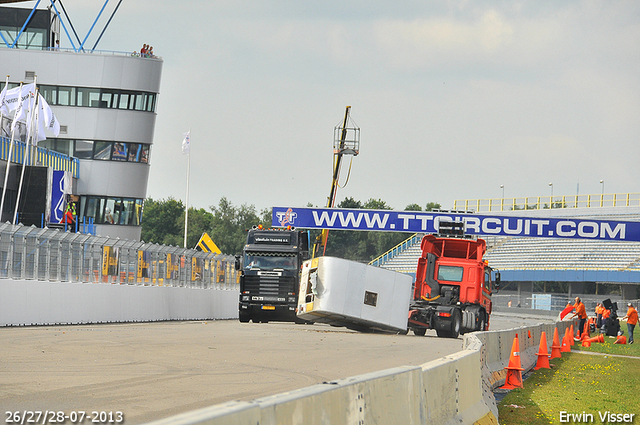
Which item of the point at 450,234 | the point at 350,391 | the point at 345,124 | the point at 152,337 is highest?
the point at 345,124

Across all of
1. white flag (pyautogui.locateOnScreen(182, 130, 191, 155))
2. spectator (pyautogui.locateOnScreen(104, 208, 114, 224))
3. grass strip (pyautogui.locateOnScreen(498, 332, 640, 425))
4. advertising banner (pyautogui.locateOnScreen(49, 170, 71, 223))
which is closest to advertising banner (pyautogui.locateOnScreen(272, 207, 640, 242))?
white flag (pyautogui.locateOnScreen(182, 130, 191, 155))

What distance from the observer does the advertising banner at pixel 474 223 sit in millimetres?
50062

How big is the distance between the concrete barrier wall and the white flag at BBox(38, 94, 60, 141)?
57.0 feet

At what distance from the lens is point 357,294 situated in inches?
1079

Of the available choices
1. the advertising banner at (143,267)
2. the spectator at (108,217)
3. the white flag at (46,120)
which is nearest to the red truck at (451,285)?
the advertising banner at (143,267)

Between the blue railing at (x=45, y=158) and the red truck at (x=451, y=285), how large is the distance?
91.7 ft

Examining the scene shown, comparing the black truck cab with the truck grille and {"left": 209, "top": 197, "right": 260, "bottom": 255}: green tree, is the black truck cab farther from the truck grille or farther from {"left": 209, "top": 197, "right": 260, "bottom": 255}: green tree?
{"left": 209, "top": 197, "right": 260, "bottom": 255}: green tree

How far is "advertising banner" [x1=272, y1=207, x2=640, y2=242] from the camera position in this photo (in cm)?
5006

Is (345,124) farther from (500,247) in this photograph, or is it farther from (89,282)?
(89,282)

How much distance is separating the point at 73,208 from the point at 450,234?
32.0 meters

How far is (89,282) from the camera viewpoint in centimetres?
2695

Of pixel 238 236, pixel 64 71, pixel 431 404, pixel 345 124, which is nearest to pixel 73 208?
pixel 64 71

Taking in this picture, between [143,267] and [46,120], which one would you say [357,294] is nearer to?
[143,267]

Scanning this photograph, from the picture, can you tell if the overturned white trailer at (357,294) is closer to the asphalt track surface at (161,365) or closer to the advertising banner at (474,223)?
the asphalt track surface at (161,365)
